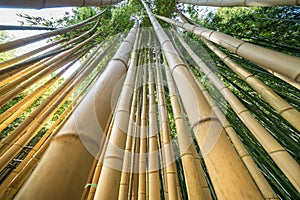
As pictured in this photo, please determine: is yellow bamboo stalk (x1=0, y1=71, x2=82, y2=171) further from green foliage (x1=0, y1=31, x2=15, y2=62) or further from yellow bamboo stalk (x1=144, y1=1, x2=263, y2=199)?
green foliage (x1=0, y1=31, x2=15, y2=62)

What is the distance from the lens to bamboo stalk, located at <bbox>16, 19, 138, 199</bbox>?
1.13ft

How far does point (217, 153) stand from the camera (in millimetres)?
521

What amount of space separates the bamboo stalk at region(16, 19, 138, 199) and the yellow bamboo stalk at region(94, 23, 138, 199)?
0.22m

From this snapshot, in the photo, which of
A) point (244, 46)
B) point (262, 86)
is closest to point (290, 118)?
point (262, 86)

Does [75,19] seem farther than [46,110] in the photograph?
Yes

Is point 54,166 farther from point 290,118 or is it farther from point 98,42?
point 98,42

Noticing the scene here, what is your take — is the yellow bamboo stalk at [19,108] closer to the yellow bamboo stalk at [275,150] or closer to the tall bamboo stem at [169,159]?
the tall bamboo stem at [169,159]

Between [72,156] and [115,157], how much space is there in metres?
0.36

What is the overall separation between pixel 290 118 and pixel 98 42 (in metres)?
2.63

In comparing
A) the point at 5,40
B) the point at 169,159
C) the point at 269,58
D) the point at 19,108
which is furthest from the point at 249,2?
the point at 5,40

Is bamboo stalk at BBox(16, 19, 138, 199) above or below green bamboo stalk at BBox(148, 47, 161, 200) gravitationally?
below

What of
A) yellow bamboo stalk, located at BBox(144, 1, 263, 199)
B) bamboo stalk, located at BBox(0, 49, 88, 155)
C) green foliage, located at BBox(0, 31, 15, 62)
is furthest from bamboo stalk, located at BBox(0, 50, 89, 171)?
green foliage, located at BBox(0, 31, 15, 62)

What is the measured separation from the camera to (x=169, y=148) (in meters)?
1.34

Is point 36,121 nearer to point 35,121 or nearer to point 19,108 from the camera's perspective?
point 35,121
